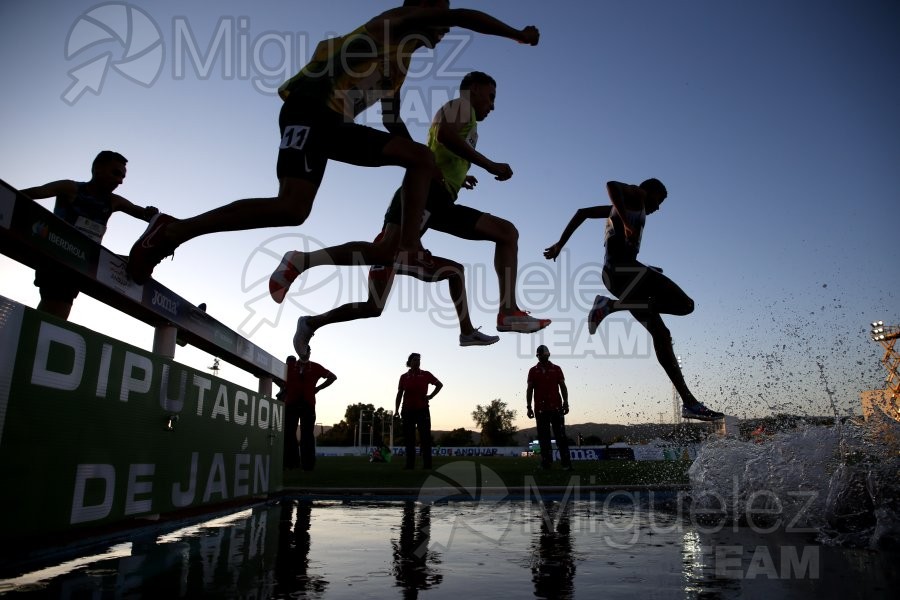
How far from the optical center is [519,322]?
13.8ft

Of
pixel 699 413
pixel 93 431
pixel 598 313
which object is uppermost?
pixel 598 313

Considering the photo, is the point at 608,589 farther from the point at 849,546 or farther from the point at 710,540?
the point at 849,546

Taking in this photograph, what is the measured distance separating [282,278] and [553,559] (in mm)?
2240

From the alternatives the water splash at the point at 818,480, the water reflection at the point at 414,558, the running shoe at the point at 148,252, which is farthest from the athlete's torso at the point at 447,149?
the water splash at the point at 818,480

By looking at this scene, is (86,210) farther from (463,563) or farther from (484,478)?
(484,478)

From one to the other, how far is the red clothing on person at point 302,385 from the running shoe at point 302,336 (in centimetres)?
592

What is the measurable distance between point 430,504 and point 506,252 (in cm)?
200

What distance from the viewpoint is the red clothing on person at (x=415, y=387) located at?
1055cm

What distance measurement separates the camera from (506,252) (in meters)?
4.38

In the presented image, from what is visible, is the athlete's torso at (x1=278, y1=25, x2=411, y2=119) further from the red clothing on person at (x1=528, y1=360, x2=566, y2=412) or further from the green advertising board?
the red clothing on person at (x1=528, y1=360, x2=566, y2=412)

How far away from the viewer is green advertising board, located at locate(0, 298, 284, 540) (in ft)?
6.68

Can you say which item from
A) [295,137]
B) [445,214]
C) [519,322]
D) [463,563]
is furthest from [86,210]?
[463,563]

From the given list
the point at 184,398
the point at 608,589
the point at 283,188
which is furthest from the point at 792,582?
the point at 184,398

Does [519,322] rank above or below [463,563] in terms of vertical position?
above
